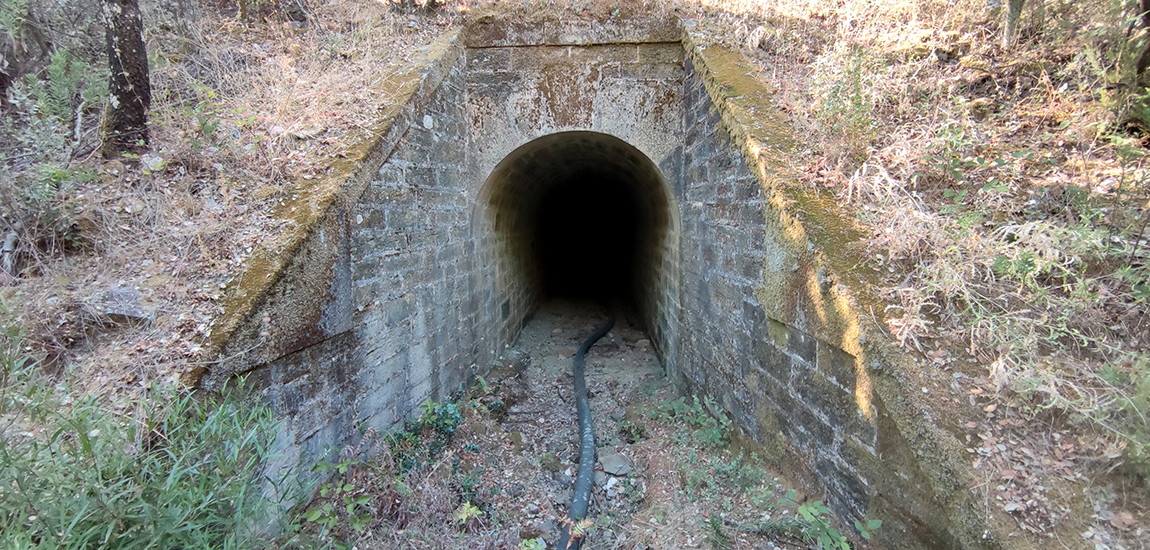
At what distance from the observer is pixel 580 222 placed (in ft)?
37.4

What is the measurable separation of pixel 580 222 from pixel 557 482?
324 inches

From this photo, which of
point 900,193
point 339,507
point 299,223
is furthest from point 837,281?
point 339,507

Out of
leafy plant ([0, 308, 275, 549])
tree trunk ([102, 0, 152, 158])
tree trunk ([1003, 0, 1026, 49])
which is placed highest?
tree trunk ([1003, 0, 1026, 49])

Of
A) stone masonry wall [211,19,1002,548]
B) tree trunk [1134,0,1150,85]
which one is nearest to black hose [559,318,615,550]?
stone masonry wall [211,19,1002,548]

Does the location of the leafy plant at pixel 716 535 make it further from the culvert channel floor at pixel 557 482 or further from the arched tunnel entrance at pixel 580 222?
the arched tunnel entrance at pixel 580 222

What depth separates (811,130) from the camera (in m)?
3.21

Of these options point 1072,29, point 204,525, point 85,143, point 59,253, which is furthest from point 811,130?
point 85,143

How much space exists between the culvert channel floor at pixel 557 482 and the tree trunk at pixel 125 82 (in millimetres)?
2838

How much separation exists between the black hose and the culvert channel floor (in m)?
0.10

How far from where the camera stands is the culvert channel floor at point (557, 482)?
2.91 metres

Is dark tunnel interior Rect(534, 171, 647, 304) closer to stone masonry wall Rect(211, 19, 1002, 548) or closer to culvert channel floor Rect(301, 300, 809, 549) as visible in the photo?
stone masonry wall Rect(211, 19, 1002, 548)

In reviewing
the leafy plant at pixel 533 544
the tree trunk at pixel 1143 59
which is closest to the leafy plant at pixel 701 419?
the leafy plant at pixel 533 544

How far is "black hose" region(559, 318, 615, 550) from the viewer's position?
302 cm

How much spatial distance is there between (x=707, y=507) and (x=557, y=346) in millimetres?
3683
